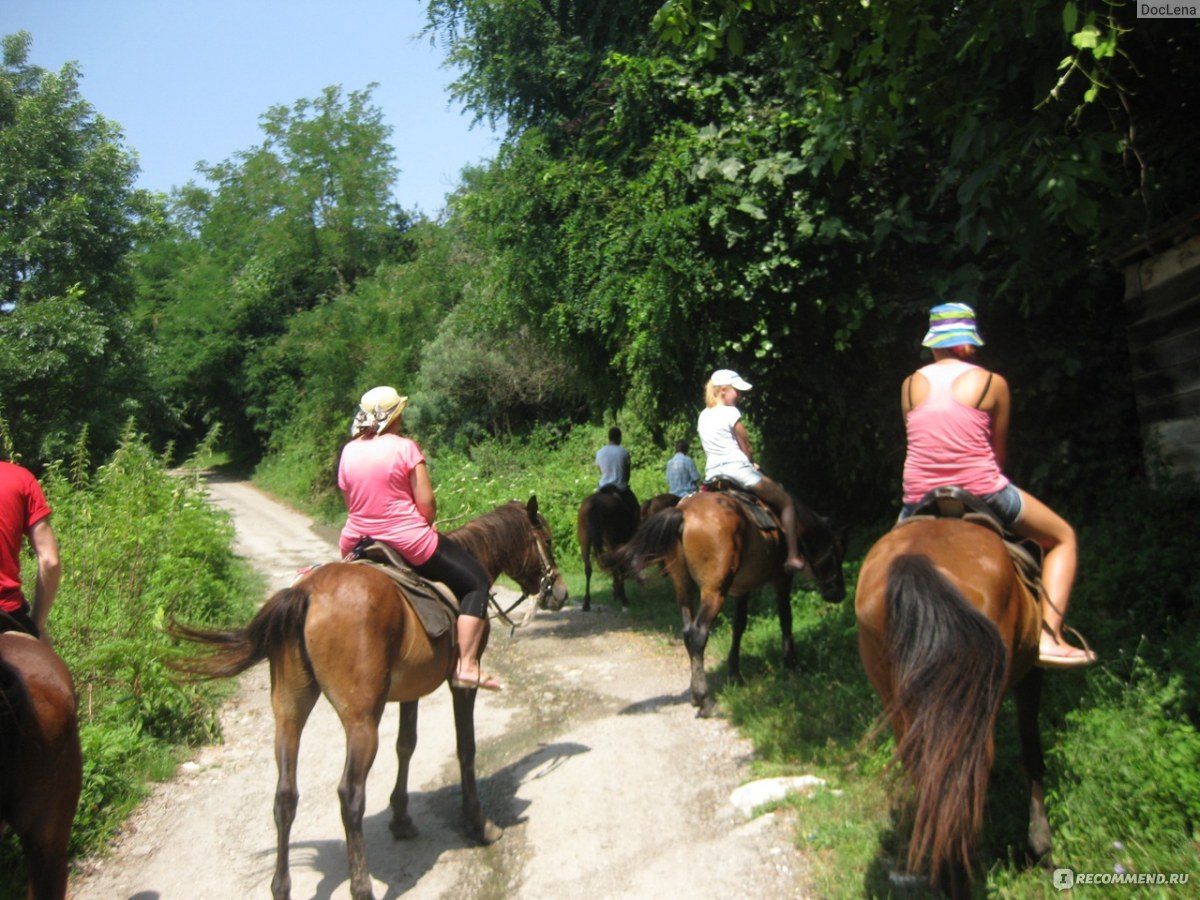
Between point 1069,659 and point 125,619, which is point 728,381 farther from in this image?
point 125,619

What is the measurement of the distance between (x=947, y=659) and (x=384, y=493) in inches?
125

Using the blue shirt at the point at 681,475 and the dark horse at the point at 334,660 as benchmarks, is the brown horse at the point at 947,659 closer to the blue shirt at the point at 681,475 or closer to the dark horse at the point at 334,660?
the dark horse at the point at 334,660

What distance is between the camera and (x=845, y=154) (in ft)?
21.6

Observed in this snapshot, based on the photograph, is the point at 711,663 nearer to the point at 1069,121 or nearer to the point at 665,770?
the point at 665,770

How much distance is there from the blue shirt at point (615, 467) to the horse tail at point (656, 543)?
4.78 metres

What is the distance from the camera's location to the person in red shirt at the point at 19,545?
436 centimetres

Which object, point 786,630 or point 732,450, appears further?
point 786,630

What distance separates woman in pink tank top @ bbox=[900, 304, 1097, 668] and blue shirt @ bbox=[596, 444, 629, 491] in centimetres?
797

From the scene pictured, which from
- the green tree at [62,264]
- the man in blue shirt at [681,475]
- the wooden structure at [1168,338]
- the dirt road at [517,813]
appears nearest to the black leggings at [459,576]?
the dirt road at [517,813]

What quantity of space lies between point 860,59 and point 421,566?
4.32 meters

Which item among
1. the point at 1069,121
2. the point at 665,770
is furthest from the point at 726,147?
the point at 665,770

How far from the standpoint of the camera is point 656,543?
7.73 meters

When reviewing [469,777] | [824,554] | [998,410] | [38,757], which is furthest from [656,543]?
[38,757]

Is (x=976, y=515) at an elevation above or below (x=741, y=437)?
below
